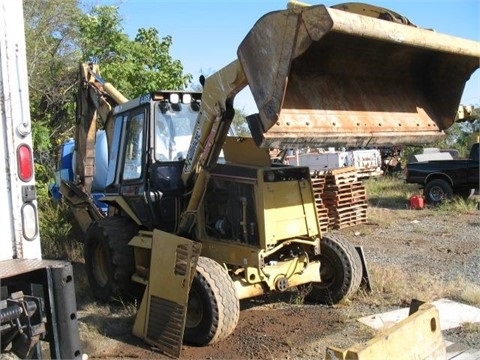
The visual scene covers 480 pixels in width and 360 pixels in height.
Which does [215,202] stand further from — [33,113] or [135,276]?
[33,113]

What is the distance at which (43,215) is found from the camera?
10836mm

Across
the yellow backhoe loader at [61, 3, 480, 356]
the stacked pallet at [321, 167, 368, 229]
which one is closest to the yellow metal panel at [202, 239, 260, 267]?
the yellow backhoe loader at [61, 3, 480, 356]

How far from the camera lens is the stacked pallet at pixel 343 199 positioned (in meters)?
12.7

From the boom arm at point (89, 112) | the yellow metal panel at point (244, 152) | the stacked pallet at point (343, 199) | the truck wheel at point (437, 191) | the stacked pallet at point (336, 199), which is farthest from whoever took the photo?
the truck wheel at point (437, 191)

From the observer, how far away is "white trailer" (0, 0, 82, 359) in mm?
3141

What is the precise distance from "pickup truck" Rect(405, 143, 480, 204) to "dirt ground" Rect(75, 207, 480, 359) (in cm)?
608

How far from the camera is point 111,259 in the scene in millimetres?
6656

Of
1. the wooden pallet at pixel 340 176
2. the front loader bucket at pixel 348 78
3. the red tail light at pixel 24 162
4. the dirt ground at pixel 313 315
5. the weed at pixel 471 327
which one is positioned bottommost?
the weed at pixel 471 327

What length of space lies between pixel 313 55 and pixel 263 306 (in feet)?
9.92

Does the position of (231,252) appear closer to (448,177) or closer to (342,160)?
(448,177)

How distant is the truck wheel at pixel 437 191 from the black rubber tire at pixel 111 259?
1165 centimetres

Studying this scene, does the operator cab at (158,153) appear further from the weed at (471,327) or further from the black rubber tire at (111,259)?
the weed at (471,327)

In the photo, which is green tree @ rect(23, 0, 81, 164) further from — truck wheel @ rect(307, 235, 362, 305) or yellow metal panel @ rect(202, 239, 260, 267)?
truck wheel @ rect(307, 235, 362, 305)

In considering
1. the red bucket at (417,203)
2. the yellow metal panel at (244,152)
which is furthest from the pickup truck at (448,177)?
the yellow metal panel at (244,152)
